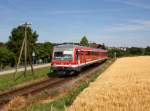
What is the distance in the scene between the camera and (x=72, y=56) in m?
33.9

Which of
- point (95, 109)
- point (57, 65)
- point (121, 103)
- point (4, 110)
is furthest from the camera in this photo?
point (57, 65)

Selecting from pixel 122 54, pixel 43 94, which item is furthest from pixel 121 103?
pixel 122 54

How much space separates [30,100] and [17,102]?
72.1 inches

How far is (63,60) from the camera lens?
3381 centimetres

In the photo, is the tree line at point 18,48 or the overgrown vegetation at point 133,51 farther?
the overgrown vegetation at point 133,51

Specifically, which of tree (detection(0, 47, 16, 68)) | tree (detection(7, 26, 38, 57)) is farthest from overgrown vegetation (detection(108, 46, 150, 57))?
tree (detection(0, 47, 16, 68))

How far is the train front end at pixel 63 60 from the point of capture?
3372 centimetres

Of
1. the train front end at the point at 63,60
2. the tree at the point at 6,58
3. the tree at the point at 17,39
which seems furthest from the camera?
the tree at the point at 17,39

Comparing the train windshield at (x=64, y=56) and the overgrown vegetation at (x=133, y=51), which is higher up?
the overgrown vegetation at (x=133, y=51)

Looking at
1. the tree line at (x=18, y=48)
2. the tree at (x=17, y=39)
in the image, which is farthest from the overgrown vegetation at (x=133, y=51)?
the tree at (x=17, y=39)

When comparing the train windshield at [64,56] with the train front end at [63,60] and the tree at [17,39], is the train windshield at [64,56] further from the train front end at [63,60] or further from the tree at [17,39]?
the tree at [17,39]

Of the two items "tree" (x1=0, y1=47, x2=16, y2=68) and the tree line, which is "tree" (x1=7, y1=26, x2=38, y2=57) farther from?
"tree" (x1=0, y1=47, x2=16, y2=68)

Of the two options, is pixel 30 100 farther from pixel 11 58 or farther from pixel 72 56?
pixel 11 58

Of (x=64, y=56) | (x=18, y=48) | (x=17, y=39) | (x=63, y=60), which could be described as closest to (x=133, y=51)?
(x=17, y=39)
